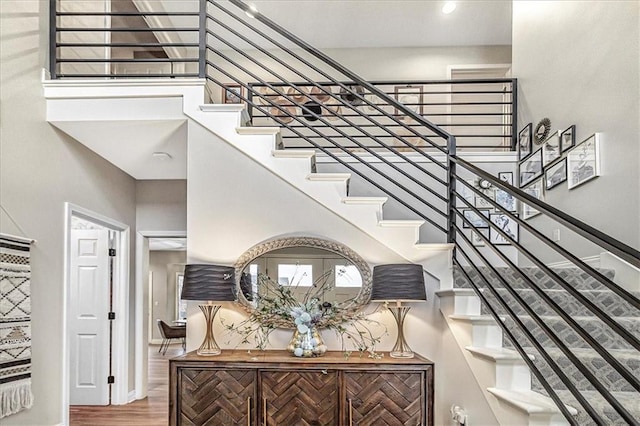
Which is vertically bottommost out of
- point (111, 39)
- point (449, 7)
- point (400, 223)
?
point (400, 223)

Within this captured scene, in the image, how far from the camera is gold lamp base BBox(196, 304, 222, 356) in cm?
320

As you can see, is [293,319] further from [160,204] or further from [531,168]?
[160,204]

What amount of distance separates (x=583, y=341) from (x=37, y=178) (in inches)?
144

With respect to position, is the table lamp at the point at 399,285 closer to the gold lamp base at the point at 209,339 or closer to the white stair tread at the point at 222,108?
the gold lamp base at the point at 209,339

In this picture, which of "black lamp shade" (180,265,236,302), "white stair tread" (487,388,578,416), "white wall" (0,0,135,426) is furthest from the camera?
"white wall" (0,0,135,426)

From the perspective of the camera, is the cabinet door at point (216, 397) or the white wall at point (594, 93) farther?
the white wall at point (594, 93)

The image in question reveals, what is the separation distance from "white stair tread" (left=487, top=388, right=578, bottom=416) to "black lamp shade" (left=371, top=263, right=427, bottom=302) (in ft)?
2.65

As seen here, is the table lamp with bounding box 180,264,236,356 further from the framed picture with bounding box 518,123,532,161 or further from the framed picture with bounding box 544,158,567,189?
the framed picture with bounding box 518,123,532,161

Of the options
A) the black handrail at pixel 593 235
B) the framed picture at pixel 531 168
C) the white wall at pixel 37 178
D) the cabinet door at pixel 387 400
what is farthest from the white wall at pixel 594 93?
the white wall at pixel 37 178

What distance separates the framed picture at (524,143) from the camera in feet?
15.0

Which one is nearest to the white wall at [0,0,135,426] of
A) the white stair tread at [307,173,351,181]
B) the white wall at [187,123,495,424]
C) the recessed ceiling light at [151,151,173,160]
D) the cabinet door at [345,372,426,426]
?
the recessed ceiling light at [151,151,173,160]

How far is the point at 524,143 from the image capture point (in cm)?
466

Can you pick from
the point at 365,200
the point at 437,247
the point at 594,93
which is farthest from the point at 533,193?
the point at 365,200

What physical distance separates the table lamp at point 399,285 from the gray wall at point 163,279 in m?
11.3
